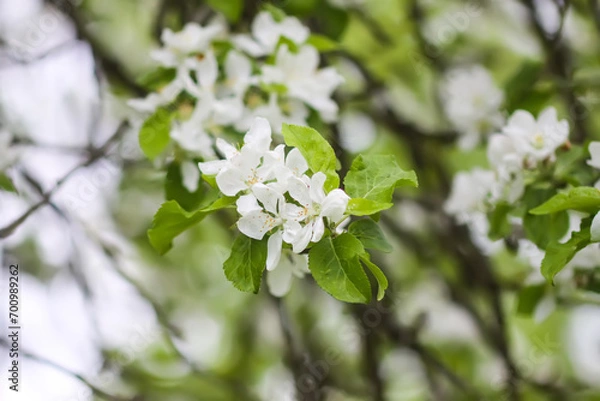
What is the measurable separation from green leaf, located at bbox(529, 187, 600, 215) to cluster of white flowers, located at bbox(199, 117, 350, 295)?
309mm

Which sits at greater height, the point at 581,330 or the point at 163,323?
the point at 163,323

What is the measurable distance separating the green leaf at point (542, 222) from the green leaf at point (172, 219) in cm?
51

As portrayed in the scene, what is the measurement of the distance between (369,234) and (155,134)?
0.49m

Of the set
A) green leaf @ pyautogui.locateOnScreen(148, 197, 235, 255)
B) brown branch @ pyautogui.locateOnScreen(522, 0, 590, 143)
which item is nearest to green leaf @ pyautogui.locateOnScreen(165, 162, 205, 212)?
green leaf @ pyautogui.locateOnScreen(148, 197, 235, 255)

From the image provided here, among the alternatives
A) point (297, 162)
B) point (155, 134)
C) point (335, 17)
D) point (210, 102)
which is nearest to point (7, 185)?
point (155, 134)

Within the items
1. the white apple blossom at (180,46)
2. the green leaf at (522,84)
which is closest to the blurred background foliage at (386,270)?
the green leaf at (522,84)

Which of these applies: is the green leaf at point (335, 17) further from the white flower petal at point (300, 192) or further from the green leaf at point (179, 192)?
the white flower petal at point (300, 192)

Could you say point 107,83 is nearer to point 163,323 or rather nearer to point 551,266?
point 163,323

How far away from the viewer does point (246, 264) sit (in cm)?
84

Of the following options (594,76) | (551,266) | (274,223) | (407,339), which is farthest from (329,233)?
(407,339)

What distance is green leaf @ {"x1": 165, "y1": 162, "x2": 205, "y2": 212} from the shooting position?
113 centimetres

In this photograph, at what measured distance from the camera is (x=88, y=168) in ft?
4.71

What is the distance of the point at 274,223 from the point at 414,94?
1.59m

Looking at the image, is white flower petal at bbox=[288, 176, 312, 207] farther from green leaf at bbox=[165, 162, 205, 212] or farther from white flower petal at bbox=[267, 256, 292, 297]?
green leaf at bbox=[165, 162, 205, 212]
